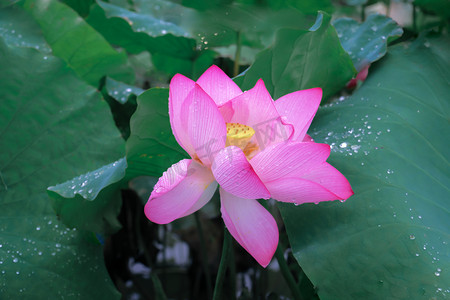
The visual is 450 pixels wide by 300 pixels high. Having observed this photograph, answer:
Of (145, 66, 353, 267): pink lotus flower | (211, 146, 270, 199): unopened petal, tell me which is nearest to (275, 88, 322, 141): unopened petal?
(145, 66, 353, 267): pink lotus flower

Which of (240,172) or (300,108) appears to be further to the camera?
(300,108)

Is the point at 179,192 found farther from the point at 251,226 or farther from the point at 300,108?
the point at 300,108

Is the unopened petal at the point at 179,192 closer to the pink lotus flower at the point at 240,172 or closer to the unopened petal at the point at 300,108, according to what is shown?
the pink lotus flower at the point at 240,172

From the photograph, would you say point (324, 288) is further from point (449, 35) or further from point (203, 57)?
point (203, 57)

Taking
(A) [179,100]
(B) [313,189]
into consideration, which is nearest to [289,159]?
A: (B) [313,189]

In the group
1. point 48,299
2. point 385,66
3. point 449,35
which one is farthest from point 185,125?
point 449,35

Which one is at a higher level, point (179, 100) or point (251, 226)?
point (179, 100)

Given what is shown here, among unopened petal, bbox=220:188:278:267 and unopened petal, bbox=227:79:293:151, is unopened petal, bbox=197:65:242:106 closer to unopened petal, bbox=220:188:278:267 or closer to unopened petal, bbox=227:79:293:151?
unopened petal, bbox=227:79:293:151
